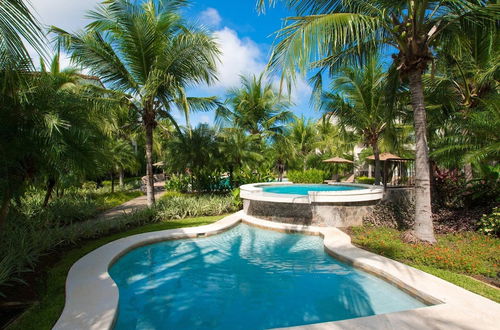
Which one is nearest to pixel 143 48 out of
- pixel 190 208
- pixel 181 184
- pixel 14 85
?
pixel 14 85

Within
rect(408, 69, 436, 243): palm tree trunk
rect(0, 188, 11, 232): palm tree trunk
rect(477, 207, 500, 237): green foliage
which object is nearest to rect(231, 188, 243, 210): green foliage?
rect(408, 69, 436, 243): palm tree trunk

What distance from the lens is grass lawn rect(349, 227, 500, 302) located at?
454cm

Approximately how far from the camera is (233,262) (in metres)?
6.09

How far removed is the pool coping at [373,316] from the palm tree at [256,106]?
14605 mm

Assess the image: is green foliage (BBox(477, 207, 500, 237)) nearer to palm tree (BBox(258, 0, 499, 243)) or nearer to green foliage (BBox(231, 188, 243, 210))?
palm tree (BBox(258, 0, 499, 243))

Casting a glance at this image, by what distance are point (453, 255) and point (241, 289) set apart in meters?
4.43

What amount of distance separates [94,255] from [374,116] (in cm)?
1155

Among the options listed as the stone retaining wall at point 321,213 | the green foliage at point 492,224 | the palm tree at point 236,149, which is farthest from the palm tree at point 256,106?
the green foliage at point 492,224

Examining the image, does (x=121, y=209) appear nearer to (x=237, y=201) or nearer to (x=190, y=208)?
(x=190, y=208)

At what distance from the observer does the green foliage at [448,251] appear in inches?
198

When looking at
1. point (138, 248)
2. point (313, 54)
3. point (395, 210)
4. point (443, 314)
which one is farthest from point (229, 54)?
point (443, 314)

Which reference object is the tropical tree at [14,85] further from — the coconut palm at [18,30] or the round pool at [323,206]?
the round pool at [323,206]

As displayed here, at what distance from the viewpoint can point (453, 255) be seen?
5.41 meters

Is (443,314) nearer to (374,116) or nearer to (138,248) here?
(138,248)
